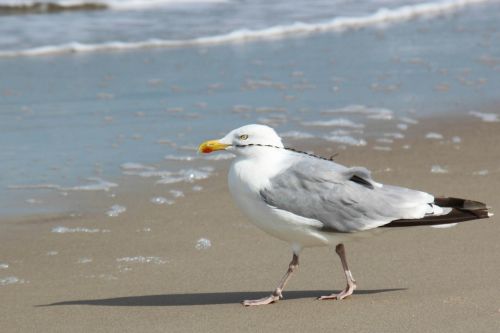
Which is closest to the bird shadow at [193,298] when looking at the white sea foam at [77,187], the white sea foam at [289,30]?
the white sea foam at [77,187]

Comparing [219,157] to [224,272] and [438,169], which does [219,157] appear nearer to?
[438,169]

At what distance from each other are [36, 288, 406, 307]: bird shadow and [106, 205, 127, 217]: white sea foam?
1.78 metres

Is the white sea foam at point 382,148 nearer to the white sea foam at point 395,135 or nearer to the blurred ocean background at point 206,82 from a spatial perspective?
the blurred ocean background at point 206,82

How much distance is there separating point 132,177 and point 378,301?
338 centimetres

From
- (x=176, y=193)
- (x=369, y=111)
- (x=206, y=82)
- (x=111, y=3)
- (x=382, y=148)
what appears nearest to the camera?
(x=176, y=193)

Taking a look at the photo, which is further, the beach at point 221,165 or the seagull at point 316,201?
the beach at point 221,165

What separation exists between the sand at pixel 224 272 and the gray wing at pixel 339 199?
1.34 ft

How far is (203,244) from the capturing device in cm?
657

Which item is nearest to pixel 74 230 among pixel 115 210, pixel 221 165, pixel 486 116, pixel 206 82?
pixel 115 210

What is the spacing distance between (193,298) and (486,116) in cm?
510

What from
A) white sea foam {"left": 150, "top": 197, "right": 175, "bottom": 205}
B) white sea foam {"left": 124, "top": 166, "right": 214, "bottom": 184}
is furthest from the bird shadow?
white sea foam {"left": 124, "top": 166, "right": 214, "bottom": 184}

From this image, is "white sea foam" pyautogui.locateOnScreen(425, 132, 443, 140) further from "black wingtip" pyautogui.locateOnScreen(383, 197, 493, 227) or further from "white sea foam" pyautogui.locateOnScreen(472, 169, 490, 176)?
→ "black wingtip" pyautogui.locateOnScreen(383, 197, 493, 227)

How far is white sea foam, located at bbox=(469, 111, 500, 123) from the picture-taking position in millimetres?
9719

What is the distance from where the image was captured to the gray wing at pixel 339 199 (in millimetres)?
5199
